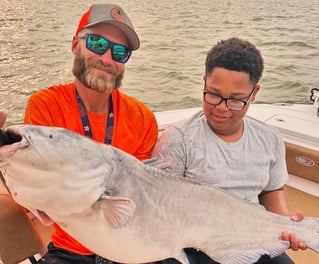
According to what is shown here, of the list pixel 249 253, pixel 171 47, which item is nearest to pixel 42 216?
pixel 249 253

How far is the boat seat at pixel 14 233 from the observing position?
86.1 inches

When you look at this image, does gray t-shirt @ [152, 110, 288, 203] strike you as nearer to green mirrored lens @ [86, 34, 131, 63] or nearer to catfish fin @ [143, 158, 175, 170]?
catfish fin @ [143, 158, 175, 170]

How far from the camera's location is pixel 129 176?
168cm

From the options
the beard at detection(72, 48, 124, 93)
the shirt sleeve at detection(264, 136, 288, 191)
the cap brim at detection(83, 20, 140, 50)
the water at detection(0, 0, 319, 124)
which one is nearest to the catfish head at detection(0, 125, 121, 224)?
the beard at detection(72, 48, 124, 93)

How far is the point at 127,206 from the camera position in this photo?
1.56m

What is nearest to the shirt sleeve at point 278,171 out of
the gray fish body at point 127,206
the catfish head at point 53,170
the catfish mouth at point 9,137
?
the gray fish body at point 127,206

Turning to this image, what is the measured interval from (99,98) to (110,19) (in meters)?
0.46

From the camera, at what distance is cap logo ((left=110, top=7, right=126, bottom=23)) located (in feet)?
7.74

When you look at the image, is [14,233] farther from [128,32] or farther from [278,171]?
[278,171]

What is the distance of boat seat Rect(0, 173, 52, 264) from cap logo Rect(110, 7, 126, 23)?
1.11 metres

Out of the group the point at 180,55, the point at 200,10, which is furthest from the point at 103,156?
the point at 200,10

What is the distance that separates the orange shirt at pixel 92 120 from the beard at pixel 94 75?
0.32 feet

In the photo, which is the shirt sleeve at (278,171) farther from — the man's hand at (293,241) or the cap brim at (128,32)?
the cap brim at (128,32)

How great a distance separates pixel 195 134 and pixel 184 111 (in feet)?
5.88
